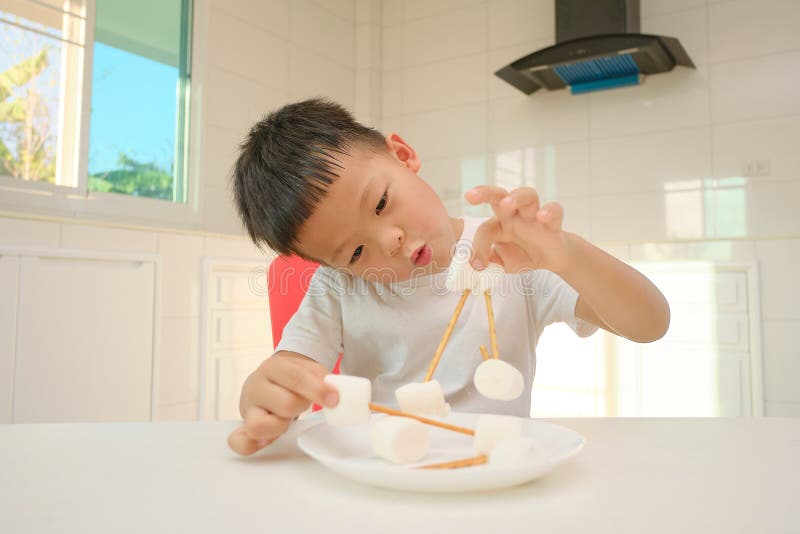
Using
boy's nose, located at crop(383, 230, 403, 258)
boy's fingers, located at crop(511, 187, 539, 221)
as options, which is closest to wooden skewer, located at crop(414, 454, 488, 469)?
boy's fingers, located at crop(511, 187, 539, 221)

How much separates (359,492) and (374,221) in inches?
17.3

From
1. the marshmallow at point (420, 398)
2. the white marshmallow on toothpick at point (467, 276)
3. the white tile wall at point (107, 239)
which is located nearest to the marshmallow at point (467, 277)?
the white marshmallow on toothpick at point (467, 276)

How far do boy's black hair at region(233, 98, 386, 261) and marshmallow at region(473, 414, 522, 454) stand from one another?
16.7 inches

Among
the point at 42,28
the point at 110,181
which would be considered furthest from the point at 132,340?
the point at 42,28

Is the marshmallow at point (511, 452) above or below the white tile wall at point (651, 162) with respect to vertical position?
below

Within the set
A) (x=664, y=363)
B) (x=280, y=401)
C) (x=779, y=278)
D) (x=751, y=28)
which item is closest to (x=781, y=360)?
(x=779, y=278)

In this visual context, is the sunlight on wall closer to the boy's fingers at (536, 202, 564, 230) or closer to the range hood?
the range hood

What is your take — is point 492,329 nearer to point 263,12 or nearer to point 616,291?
point 616,291

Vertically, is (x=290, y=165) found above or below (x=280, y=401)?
above

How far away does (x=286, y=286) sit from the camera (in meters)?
1.23

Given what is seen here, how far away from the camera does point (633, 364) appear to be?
2.61 metres

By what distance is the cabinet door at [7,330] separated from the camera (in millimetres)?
1790

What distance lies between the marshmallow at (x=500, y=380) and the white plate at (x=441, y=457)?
45 millimetres

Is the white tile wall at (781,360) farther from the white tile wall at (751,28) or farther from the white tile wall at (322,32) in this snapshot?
the white tile wall at (322,32)
